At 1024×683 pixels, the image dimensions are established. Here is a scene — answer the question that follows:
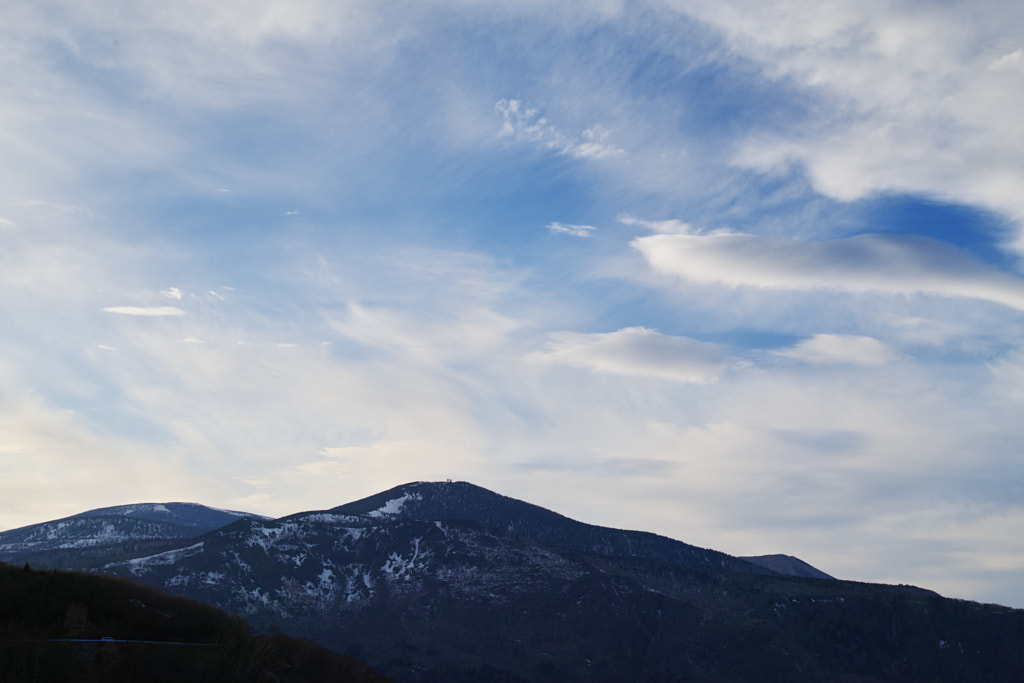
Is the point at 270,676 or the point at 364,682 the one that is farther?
the point at 364,682

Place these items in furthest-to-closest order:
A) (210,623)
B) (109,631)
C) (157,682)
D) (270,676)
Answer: (210,623) → (270,676) → (109,631) → (157,682)

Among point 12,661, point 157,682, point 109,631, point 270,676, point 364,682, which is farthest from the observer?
point 364,682

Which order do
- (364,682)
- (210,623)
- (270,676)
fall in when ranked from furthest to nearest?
(364,682) → (210,623) → (270,676)

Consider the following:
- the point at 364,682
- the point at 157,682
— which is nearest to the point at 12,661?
the point at 157,682

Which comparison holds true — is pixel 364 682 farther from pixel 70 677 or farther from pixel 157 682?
pixel 70 677

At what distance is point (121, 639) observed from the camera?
2606 inches

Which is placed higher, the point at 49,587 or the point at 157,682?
the point at 49,587

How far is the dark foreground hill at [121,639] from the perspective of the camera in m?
55.9

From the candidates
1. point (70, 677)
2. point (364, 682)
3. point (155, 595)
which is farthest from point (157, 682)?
point (364, 682)

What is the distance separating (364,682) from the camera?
297 feet

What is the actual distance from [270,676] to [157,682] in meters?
13.6

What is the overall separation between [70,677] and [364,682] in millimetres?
40718

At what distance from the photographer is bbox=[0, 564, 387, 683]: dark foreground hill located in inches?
2200

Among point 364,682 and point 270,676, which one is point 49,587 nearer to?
point 270,676
